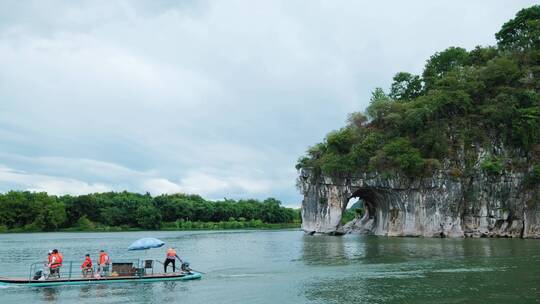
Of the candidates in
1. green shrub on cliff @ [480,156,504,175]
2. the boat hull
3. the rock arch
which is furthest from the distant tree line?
the boat hull

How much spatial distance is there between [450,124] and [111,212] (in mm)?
70542

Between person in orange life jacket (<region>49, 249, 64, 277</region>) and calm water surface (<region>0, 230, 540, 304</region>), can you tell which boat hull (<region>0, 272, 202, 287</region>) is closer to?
calm water surface (<region>0, 230, 540, 304</region>)

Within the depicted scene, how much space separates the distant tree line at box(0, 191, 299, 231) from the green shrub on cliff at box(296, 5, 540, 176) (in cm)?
4786

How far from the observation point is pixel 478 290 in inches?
842

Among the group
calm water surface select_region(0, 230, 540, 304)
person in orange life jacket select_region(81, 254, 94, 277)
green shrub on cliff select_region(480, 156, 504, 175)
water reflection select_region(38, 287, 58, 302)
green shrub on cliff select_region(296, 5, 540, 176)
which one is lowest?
water reflection select_region(38, 287, 58, 302)

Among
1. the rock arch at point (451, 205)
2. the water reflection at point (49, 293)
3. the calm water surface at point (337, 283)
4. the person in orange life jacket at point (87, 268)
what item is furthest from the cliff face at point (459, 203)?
the water reflection at point (49, 293)

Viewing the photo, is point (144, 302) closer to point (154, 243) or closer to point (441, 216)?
point (154, 243)

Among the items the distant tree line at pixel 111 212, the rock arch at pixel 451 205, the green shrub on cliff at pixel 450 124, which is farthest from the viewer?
the distant tree line at pixel 111 212

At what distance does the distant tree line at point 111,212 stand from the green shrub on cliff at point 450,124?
1884 inches

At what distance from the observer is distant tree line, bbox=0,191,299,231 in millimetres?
98750

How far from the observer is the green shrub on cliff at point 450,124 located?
61500mm

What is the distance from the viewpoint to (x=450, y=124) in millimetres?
65375

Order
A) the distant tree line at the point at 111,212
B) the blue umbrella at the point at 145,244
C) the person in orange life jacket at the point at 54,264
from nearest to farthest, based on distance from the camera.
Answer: the person in orange life jacket at the point at 54,264
the blue umbrella at the point at 145,244
the distant tree line at the point at 111,212

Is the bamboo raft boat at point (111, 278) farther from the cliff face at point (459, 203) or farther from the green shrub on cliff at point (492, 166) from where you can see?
the green shrub on cliff at point (492, 166)
